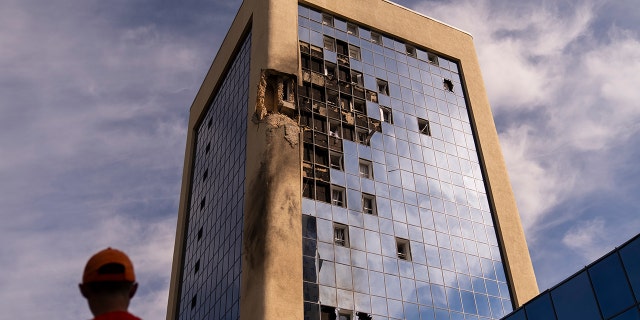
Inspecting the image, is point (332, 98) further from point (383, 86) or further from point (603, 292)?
point (603, 292)

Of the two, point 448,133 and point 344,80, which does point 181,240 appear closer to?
→ point 344,80

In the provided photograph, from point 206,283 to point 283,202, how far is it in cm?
1031

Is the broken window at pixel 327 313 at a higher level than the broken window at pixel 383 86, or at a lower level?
lower

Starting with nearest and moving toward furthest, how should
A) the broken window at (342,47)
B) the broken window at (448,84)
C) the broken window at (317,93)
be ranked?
the broken window at (317,93) → the broken window at (342,47) → the broken window at (448,84)

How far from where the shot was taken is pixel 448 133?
145 feet

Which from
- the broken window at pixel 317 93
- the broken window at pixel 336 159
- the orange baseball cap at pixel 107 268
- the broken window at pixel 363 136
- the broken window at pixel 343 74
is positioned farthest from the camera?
the broken window at pixel 343 74

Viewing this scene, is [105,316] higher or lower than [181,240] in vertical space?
lower

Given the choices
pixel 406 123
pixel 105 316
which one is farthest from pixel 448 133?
pixel 105 316

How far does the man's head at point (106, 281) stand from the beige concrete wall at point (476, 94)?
1469 inches

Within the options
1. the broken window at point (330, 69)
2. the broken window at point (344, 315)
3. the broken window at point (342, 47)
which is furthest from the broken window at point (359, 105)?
the broken window at point (344, 315)

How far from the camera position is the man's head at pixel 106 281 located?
4055mm

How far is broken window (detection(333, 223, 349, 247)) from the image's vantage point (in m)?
34.2

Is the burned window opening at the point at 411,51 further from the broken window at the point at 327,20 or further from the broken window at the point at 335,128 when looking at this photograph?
Result: the broken window at the point at 335,128

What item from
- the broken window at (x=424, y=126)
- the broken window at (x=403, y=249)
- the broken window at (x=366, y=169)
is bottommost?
the broken window at (x=403, y=249)
